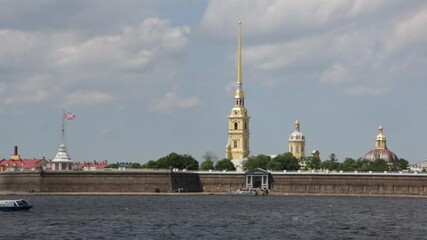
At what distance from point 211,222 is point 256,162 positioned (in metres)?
102

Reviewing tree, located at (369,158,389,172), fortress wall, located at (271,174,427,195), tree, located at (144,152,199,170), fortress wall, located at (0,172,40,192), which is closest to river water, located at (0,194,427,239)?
fortress wall, located at (0,172,40,192)

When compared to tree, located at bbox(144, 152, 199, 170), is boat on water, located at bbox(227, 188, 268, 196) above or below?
below

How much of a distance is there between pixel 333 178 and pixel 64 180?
39668 mm

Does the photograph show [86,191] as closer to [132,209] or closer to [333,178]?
[333,178]

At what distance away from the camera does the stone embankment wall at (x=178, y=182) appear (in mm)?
154125

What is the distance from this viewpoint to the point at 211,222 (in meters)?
82.6

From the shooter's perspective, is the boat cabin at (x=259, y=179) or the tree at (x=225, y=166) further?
the tree at (x=225, y=166)

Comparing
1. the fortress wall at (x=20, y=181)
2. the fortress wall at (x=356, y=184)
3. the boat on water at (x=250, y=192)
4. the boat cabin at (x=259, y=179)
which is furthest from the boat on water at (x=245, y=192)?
the fortress wall at (x=20, y=181)

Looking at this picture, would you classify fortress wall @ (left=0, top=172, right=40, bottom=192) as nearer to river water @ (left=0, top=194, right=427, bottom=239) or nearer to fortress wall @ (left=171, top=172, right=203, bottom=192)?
fortress wall @ (left=171, top=172, right=203, bottom=192)

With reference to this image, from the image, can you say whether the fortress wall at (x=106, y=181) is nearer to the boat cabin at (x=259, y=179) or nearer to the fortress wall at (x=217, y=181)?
the fortress wall at (x=217, y=181)

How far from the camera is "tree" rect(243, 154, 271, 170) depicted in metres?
183

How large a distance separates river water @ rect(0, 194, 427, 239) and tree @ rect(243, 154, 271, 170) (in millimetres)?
72238

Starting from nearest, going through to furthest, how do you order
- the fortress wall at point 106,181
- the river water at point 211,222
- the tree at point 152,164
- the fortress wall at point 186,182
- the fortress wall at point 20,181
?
1. the river water at point 211,222
2. the fortress wall at point 106,181
3. the fortress wall at point 20,181
4. the fortress wall at point 186,182
5. the tree at point 152,164

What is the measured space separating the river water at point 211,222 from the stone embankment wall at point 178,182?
145 ft
